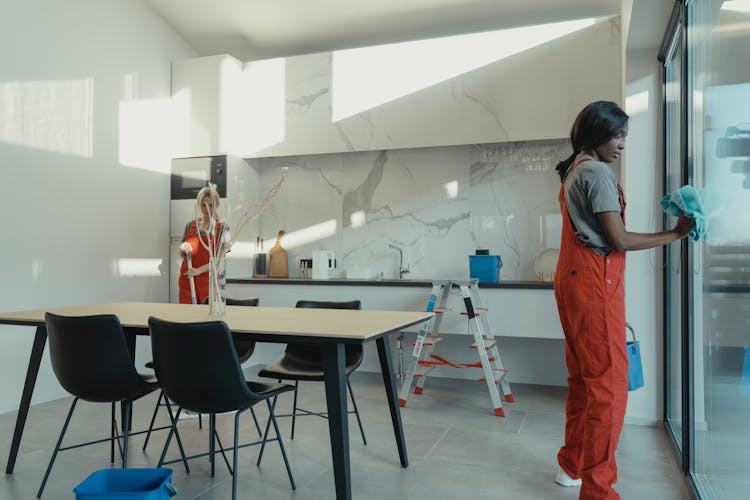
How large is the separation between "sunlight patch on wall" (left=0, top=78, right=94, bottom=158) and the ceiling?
1238 mm

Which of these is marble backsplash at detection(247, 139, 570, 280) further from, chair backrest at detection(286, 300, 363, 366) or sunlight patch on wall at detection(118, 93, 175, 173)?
chair backrest at detection(286, 300, 363, 366)

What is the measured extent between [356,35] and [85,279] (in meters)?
3.04

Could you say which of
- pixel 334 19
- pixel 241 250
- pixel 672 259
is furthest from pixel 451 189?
pixel 672 259

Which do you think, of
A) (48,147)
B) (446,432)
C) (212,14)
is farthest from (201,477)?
(212,14)

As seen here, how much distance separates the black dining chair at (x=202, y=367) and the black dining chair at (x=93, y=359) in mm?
257

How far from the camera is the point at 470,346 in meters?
4.58

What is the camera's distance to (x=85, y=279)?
4.81 m

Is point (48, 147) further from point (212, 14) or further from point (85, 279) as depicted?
point (212, 14)

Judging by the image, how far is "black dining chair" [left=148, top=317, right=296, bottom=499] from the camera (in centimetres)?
246

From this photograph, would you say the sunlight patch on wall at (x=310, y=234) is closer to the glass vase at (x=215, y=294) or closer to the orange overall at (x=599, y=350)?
the glass vase at (x=215, y=294)

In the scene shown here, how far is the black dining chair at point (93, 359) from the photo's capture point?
2.73 meters

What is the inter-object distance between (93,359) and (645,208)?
3186 millimetres

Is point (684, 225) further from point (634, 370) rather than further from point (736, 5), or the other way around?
point (634, 370)

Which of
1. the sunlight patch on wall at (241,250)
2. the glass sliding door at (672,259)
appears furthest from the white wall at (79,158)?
the glass sliding door at (672,259)
